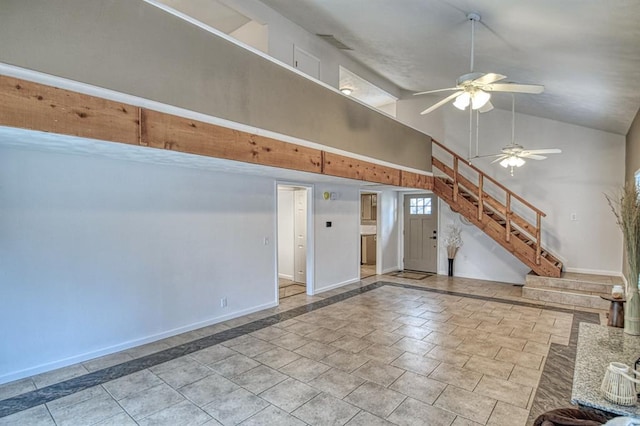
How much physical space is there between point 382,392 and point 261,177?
12.0ft

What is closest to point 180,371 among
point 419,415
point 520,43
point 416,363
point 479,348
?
point 419,415

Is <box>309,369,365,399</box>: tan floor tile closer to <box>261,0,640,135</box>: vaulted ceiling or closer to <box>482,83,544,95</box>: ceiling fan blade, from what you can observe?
<box>482,83,544,95</box>: ceiling fan blade

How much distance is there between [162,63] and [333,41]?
4.41m

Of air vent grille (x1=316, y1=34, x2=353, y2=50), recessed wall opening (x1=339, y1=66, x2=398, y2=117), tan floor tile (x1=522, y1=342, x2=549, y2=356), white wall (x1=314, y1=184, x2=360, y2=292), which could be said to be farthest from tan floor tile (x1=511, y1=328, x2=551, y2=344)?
recessed wall opening (x1=339, y1=66, x2=398, y2=117)

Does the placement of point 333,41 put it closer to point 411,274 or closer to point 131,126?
point 131,126

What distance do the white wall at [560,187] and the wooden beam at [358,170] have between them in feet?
9.91

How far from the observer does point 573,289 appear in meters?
6.16

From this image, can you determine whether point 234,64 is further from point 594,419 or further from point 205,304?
point 594,419

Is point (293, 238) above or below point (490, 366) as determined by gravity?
above

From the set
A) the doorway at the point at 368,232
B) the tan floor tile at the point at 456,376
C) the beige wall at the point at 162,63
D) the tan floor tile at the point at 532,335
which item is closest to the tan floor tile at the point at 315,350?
the tan floor tile at the point at 456,376

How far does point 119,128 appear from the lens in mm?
2695

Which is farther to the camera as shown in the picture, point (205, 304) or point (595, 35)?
point (205, 304)

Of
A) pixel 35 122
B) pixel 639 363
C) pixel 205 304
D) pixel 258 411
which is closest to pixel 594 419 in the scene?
pixel 639 363

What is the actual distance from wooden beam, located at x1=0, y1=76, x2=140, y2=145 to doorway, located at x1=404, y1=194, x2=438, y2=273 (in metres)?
7.43
